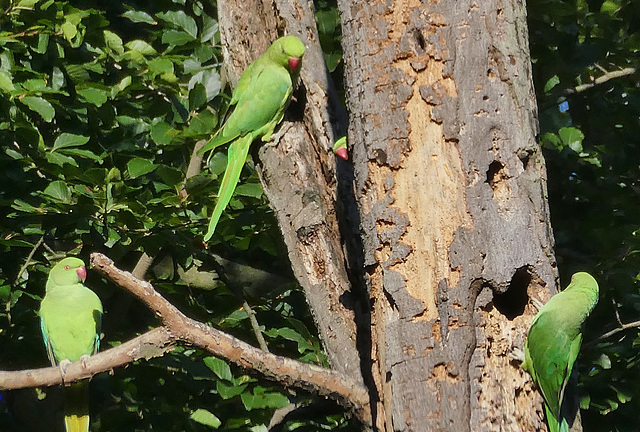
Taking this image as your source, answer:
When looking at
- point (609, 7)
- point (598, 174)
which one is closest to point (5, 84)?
point (598, 174)

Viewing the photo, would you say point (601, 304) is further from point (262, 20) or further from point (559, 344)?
point (262, 20)

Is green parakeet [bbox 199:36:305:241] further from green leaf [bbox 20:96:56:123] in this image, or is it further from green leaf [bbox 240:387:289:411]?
green leaf [bbox 240:387:289:411]

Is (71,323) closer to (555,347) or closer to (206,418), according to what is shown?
(206,418)

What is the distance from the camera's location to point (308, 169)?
10.1ft

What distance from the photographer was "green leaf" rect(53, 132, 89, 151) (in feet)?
Answer: 13.0

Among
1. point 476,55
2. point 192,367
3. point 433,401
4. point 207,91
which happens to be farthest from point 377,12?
point 192,367

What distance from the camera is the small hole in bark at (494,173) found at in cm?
235

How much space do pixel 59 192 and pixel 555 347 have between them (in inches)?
94.0

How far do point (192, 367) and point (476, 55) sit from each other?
2252 mm

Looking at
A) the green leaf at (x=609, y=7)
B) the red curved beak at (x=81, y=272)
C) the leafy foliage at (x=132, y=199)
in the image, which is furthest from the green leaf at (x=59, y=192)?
the green leaf at (x=609, y=7)

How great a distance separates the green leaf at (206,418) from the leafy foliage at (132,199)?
1 centimetres

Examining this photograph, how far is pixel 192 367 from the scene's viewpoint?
12.9 ft

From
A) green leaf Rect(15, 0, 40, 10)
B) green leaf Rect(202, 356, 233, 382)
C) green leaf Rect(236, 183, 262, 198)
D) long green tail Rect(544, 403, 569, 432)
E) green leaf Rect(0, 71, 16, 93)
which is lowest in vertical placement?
green leaf Rect(202, 356, 233, 382)

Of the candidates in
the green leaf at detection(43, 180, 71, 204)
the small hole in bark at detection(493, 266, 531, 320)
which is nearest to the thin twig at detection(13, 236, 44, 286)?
the green leaf at detection(43, 180, 71, 204)
